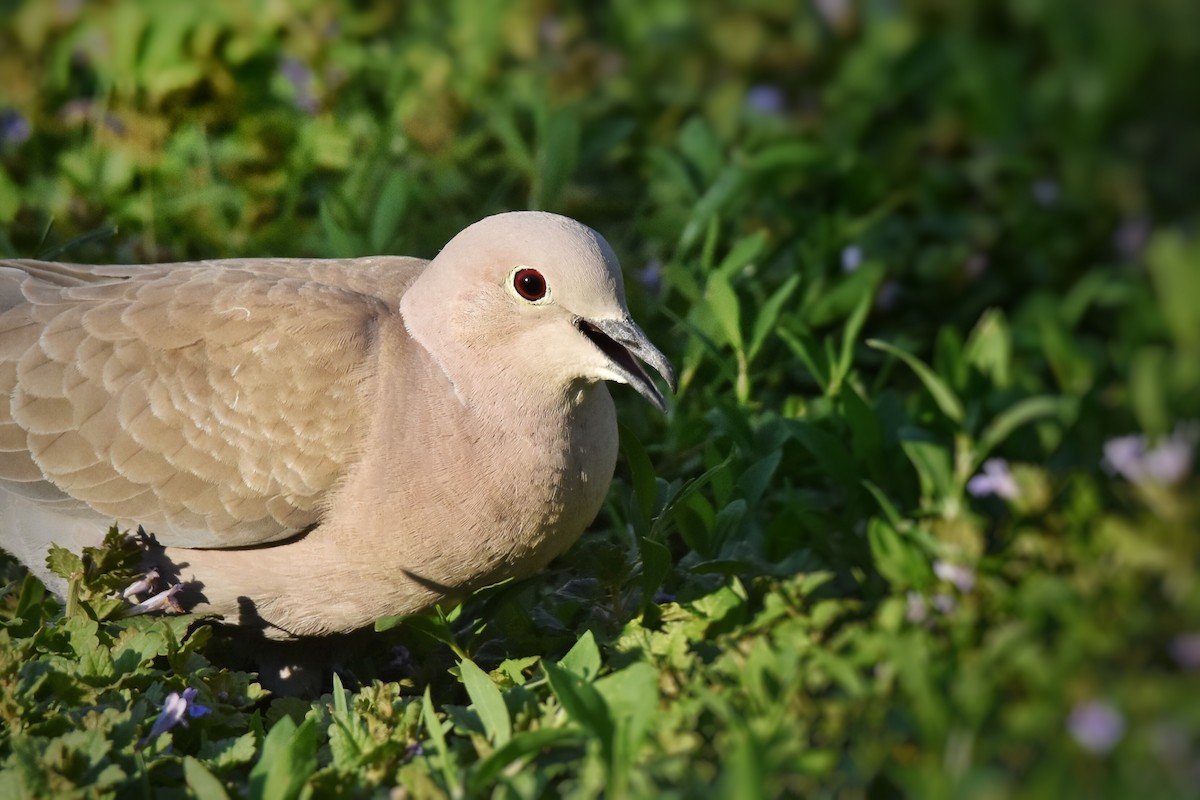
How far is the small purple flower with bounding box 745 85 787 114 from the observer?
255 inches

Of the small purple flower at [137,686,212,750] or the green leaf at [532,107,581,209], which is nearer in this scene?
the small purple flower at [137,686,212,750]

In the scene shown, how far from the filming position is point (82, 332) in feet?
12.4

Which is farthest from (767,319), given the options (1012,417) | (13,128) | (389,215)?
(13,128)

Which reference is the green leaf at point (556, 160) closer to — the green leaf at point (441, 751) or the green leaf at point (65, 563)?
the green leaf at point (65, 563)

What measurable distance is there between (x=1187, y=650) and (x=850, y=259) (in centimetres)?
337

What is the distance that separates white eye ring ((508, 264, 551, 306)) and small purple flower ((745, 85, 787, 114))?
3.36 metres

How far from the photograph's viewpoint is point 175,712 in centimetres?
315

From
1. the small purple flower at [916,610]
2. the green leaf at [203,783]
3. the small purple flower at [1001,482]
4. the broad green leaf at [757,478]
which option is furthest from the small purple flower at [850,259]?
the green leaf at [203,783]

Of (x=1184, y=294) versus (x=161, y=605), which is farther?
(x=161, y=605)

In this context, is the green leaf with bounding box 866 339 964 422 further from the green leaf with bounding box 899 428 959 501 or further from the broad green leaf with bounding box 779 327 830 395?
the broad green leaf with bounding box 779 327 830 395

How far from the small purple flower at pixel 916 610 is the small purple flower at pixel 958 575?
7 cm

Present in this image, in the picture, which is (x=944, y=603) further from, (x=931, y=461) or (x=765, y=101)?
(x=765, y=101)

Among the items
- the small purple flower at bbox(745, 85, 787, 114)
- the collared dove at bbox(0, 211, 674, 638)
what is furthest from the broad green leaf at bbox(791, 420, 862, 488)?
the small purple flower at bbox(745, 85, 787, 114)

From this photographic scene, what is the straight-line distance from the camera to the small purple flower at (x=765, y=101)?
21.3ft
